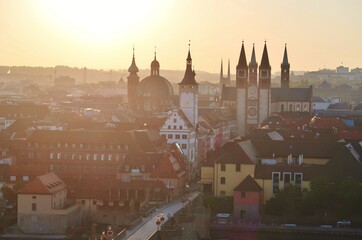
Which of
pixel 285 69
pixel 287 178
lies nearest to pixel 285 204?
pixel 287 178

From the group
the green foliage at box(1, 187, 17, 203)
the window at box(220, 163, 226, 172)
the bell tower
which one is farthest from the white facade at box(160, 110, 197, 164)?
the bell tower

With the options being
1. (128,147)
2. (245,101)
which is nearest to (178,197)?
(128,147)

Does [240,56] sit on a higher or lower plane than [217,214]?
higher

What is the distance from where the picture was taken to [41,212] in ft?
149

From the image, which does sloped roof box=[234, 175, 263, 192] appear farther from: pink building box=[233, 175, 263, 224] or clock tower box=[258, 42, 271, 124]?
clock tower box=[258, 42, 271, 124]

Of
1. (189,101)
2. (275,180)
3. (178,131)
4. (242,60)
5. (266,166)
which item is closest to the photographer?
(275,180)

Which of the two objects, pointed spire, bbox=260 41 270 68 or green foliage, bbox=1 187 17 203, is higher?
pointed spire, bbox=260 41 270 68

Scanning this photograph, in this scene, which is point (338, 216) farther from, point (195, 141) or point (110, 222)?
point (195, 141)

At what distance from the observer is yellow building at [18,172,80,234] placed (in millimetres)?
45294

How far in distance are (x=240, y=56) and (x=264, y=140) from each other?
3685 cm

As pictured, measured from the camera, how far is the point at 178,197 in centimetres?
5038

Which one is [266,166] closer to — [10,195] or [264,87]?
[10,195]

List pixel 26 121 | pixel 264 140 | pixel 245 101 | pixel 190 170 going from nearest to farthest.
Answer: pixel 264 140 → pixel 190 170 → pixel 26 121 → pixel 245 101

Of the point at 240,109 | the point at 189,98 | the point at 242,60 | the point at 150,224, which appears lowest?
the point at 150,224
